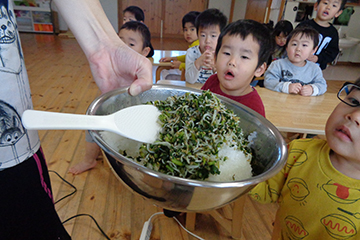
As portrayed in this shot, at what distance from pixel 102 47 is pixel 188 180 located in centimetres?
66

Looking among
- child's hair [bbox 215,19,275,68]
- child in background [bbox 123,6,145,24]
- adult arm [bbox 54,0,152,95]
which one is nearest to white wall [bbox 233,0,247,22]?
child in background [bbox 123,6,145,24]

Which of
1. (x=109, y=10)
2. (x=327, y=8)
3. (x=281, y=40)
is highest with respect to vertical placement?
(x=327, y=8)

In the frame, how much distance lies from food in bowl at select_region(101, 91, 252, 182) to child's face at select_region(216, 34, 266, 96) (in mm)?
461

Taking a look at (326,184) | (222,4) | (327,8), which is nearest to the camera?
(326,184)

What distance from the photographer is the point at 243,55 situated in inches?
44.0

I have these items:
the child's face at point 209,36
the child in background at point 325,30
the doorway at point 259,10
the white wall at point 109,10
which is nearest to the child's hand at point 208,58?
the child's face at point 209,36

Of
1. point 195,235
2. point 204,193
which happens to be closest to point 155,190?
point 204,193

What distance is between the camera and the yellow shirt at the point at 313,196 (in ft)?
2.40

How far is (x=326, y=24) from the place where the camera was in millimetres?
2422

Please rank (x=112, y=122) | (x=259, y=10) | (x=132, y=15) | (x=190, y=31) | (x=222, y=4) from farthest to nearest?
1. (x=222, y=4)
2. (x=259, y=10)
3. (x=132, y=15)
4. (x=190, y=31)
5. (x=112, y=122)

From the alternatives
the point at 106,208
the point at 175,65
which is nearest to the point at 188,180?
the point at 106,208

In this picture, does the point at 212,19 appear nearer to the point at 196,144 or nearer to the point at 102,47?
the point at 102,47

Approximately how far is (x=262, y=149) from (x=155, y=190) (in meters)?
0.36

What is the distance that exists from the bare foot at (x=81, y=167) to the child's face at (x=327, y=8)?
2.63 metres
